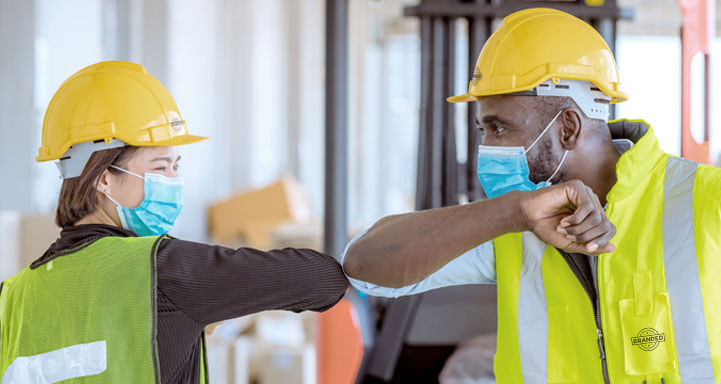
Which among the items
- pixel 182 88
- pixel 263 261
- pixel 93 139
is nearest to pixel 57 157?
pixel 93 139

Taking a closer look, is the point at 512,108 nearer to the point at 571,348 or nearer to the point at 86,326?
the point at 571,348

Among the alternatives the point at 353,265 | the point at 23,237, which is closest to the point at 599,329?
the point at 353,265

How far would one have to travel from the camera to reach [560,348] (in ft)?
5.52

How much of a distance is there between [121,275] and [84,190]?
0.34 m

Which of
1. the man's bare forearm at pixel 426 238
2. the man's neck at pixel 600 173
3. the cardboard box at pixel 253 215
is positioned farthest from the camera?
the cardboard box at pixel 253 215

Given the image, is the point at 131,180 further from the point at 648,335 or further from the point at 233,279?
the point at 648,335

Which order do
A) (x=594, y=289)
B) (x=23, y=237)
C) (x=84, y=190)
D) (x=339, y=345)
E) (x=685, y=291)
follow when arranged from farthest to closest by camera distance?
(x=23, y=237)
(x=339, y=345)
(x=84, y=190)
(x=594, y=289)
(x=685, y=291)

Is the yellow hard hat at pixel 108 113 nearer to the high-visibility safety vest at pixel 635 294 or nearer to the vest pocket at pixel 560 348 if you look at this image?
the high-visibility safety vest at pixel 635 294

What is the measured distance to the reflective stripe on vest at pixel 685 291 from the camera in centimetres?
150

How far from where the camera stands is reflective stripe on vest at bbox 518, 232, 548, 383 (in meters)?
1.69

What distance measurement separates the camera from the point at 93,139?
5.87 feet

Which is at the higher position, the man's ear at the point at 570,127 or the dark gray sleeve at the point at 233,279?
the man's ear at the point at 570,127

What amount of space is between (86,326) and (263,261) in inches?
16.6

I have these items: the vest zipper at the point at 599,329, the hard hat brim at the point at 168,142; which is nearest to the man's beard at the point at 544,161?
the vest zipper at the point at 599,329
